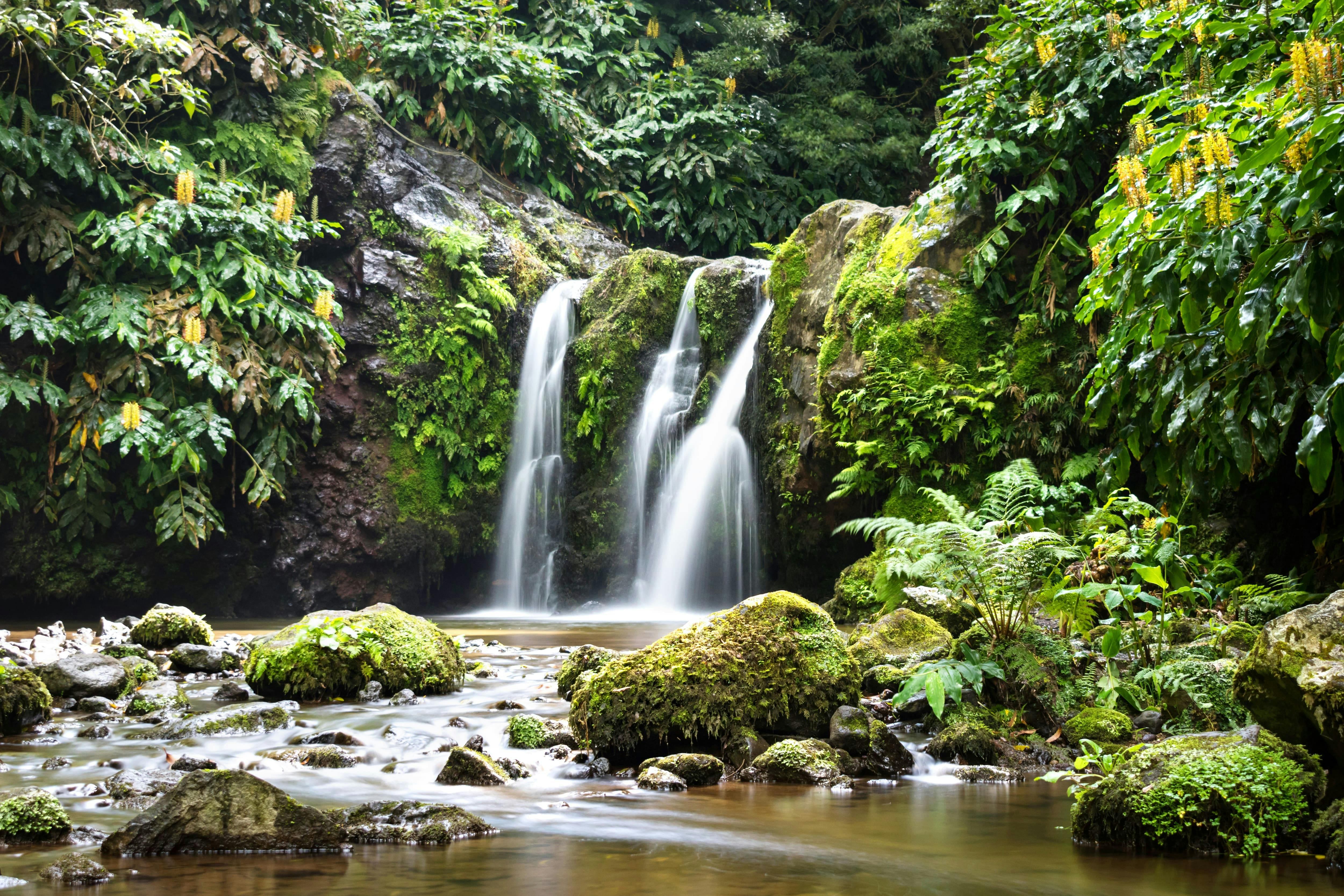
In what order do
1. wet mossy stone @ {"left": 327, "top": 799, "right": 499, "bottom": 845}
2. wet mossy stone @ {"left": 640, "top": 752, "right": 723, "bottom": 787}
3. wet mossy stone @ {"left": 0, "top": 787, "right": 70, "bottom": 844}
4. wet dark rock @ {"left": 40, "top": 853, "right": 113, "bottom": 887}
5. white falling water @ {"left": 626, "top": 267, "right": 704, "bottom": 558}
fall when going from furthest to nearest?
white falling water @ {"left": 626, "top": 267, "right": 704, "bottom": 558}
wet mossy stone @ {"left": 640, "top": 752, "right": 723, "bottom": 787}
wet mossy stone @ {"left": 327, "top": 799, "right": 499, "bottom": 845}
wet mossy stone @ {"left": 0, "top": 787, "right": 70, "bottom": 844}
wet dark rock @ {"left": 40, "top": 853, "right": 113, "bottom": 887}

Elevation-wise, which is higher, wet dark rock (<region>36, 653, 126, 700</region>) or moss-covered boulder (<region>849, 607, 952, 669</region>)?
moss-covered boulder (<region>849, 607, 952, 669</region>)

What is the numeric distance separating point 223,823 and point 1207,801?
3.34 m

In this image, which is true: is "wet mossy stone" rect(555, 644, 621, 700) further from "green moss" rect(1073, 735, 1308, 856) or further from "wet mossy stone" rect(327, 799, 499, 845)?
"green moss" rect(1073, 735, 1308, 856)

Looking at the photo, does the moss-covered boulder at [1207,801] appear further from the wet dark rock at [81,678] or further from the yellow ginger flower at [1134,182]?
the wet dark rock at [81,678]

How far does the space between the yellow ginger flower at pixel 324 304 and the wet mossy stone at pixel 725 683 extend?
8.28 meters

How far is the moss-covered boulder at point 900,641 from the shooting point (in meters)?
6.01

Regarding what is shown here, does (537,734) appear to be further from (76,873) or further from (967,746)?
(76,873)

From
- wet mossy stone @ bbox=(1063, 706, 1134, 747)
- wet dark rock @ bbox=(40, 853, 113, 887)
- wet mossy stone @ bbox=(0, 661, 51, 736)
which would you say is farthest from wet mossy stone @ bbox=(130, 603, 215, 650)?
wet mossy stone @ bbox=(1063, 706, 1134, 747)

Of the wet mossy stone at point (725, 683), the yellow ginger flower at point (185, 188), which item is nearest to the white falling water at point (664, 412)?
the yellow ginger flower at point (185, 188)

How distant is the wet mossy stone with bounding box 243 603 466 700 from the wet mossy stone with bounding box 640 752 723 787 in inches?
97.9

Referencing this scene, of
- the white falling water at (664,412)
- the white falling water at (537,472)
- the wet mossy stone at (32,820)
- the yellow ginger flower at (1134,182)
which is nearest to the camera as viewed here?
the wet mossy stone at (32,820)

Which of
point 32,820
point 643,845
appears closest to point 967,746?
point 643,845

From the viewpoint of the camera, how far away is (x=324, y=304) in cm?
1195

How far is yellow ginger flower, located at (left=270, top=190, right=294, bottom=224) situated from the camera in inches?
461
